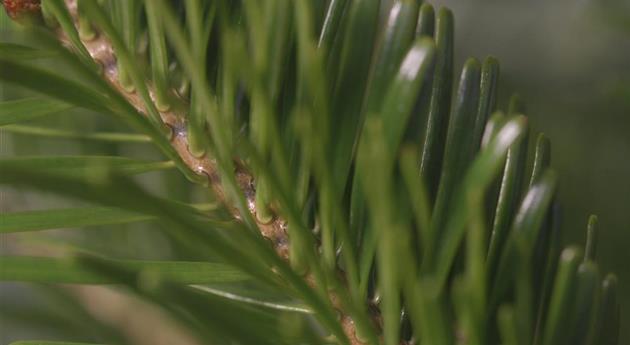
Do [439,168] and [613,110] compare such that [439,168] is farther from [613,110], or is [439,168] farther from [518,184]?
[613,110]

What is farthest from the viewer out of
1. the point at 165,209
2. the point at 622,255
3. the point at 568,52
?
the point at 568,52

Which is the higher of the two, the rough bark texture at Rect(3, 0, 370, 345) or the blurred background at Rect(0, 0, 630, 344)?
the rough bark texture at Rect(3, 0, 370, 345)

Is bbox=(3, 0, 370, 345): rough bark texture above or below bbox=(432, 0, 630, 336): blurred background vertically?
above

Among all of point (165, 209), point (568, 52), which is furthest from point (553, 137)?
point (165, 209)

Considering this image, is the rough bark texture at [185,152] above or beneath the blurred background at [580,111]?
above

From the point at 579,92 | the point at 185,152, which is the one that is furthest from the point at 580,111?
the point at 185,152

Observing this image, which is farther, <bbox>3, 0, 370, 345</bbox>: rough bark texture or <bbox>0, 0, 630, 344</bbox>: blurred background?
<bbox>0, 0, 630, 344</bbox>: blurred background

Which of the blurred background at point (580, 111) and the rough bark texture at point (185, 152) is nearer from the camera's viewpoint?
the rough bark texture at point (185, 152)
